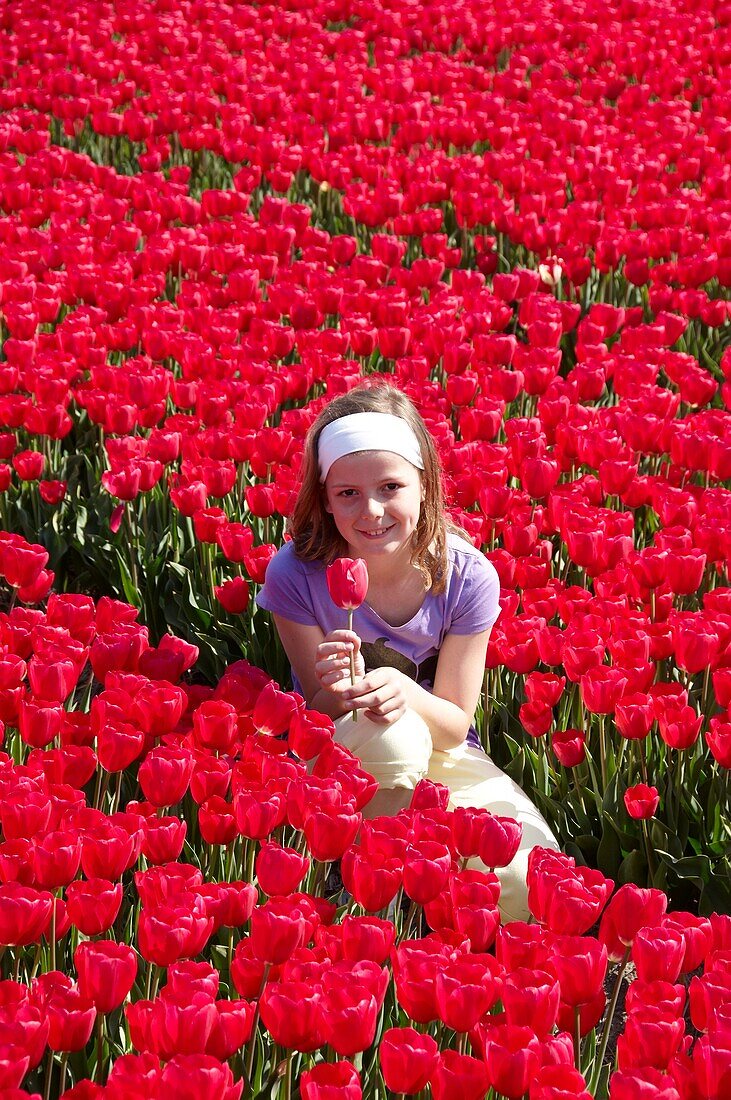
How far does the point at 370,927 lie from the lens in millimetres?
2016

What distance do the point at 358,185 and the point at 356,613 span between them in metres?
3.54

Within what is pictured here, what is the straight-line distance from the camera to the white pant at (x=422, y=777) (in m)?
2.92

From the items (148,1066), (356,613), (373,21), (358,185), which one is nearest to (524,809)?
(356,613)

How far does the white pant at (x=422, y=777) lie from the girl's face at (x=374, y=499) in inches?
15.6

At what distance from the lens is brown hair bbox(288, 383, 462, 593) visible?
10.8 ft

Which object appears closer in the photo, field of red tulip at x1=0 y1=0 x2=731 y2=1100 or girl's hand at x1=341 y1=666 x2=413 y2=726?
field of red tulip at x1=0 y1=0 x2=731 y2=1100

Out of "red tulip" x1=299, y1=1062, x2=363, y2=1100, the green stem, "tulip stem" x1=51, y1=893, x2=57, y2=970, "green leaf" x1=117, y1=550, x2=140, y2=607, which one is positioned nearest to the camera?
"red tulip" x1=299, y1=1062, x2=363, y2=1100

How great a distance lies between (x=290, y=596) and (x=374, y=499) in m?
0.32

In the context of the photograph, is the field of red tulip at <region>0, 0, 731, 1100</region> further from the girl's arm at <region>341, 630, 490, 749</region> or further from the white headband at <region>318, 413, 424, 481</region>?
the white headband at <region>318, 413, 424, 481</region>

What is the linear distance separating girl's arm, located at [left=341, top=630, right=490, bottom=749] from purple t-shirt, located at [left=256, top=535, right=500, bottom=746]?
52 mm

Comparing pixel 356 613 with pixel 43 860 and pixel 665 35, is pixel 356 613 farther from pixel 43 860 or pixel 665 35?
pixel 665 35

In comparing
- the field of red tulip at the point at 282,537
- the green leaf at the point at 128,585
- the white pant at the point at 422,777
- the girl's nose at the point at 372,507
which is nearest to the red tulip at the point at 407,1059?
the field of red tulip at the point at 282,537

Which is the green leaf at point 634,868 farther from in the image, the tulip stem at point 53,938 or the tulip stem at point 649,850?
the tulip stem at point 53,938

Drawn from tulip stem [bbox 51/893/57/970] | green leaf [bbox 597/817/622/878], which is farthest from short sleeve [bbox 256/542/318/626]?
tulip stem [bbox 51/893/57/970]
